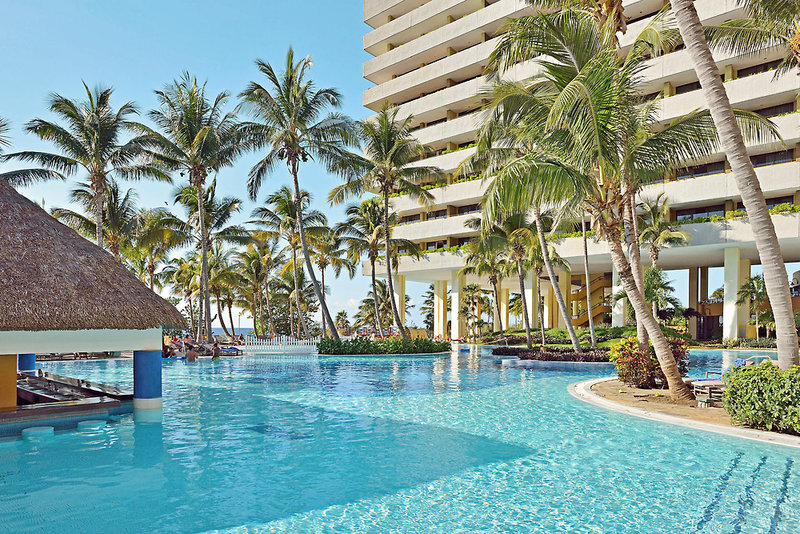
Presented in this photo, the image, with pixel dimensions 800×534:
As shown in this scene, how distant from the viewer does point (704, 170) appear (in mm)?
31234

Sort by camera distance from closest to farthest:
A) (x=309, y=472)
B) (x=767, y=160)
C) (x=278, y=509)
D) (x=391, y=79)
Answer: (x=278, y=509) → (x=309, y=472) → (x=767, y=160) → (x=391, y=79)

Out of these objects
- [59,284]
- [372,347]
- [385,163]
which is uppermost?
[385,163]

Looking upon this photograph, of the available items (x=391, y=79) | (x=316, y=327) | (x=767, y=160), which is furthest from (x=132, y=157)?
(x=316, y=327)

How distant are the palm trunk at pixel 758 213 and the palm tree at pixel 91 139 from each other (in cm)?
2377

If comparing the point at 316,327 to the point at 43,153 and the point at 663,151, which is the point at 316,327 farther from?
the point at 663,151

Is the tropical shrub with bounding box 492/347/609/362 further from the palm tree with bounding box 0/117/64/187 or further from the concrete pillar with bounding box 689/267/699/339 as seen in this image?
the palm tree with bounding box 0/117/64/187

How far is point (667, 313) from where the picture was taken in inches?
1404

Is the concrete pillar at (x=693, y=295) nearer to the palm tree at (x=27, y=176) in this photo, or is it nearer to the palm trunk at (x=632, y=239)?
the palm trunk at (x=632, y=239)

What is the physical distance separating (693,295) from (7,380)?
39.2 metres

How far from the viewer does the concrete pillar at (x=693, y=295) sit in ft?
123

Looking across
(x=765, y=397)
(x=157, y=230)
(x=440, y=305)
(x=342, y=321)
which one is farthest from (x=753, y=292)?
(x=342, y=321)

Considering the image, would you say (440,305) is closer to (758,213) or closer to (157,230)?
(157,230)

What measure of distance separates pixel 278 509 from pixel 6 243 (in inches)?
308

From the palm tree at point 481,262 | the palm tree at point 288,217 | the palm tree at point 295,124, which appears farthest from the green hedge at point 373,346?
the palm tree at point 481,262
